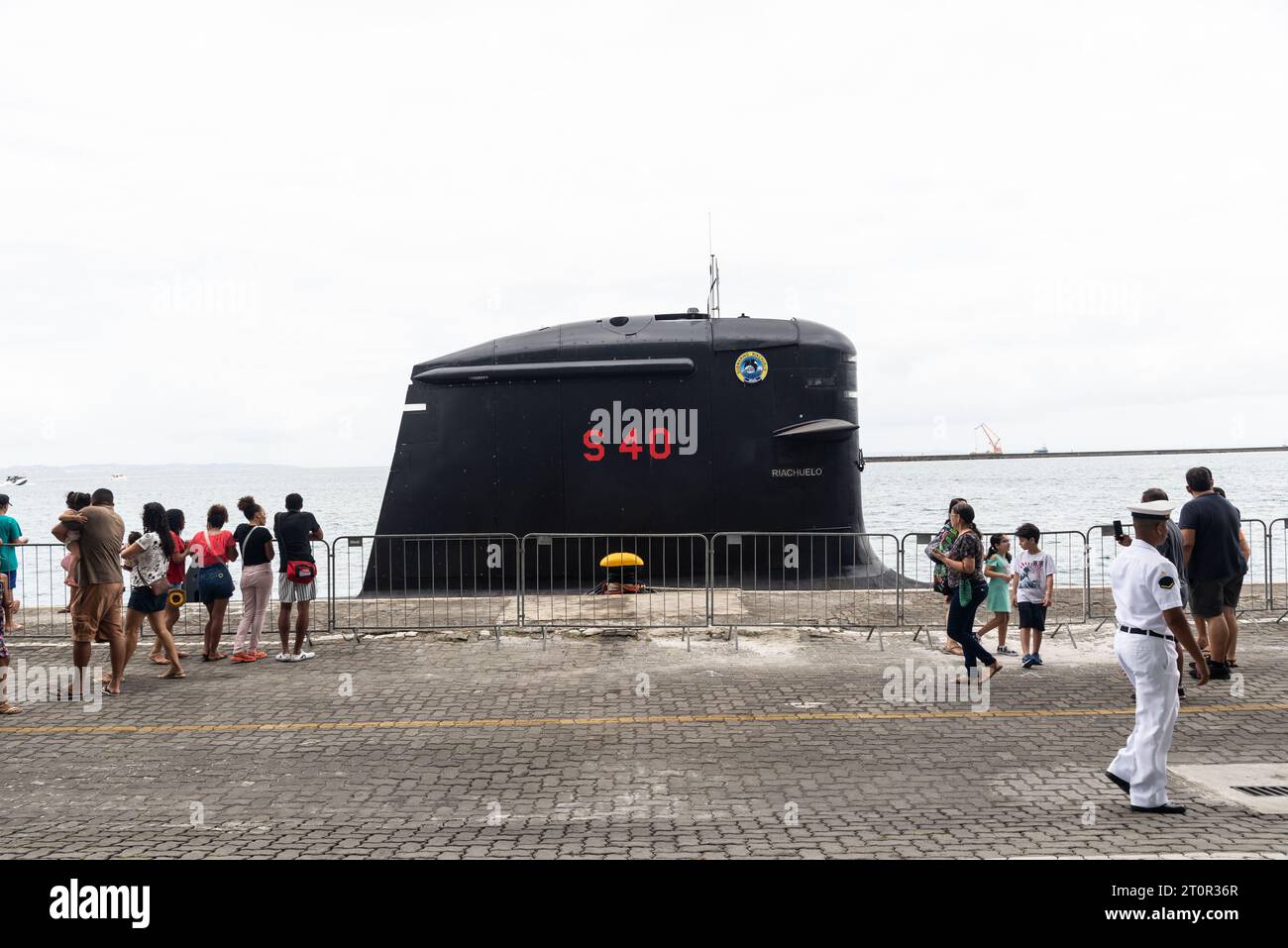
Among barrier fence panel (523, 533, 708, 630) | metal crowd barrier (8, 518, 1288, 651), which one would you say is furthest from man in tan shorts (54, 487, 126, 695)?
barrier fence panel (523, 533, 708, 630)

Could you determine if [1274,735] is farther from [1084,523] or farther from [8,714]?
[1084,523]

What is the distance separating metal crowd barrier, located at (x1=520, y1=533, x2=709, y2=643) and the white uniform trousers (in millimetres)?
5866

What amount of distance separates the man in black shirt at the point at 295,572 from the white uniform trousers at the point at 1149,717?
302 inches

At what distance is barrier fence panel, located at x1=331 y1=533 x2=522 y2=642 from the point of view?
12281mm

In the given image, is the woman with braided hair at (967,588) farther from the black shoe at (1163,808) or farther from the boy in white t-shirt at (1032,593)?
the black shoe at (1163,808)

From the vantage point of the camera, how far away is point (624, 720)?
25.2 ft

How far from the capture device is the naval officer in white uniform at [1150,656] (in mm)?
5547

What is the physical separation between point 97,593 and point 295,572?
1.94 metres

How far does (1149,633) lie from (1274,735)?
218 cm

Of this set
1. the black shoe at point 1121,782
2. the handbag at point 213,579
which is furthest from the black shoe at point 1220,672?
the handbag at point 213,579

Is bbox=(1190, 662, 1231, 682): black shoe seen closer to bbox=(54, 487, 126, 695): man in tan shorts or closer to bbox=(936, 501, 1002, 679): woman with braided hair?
bbox=(936, 501, 1002, 679): woman with braided hair
